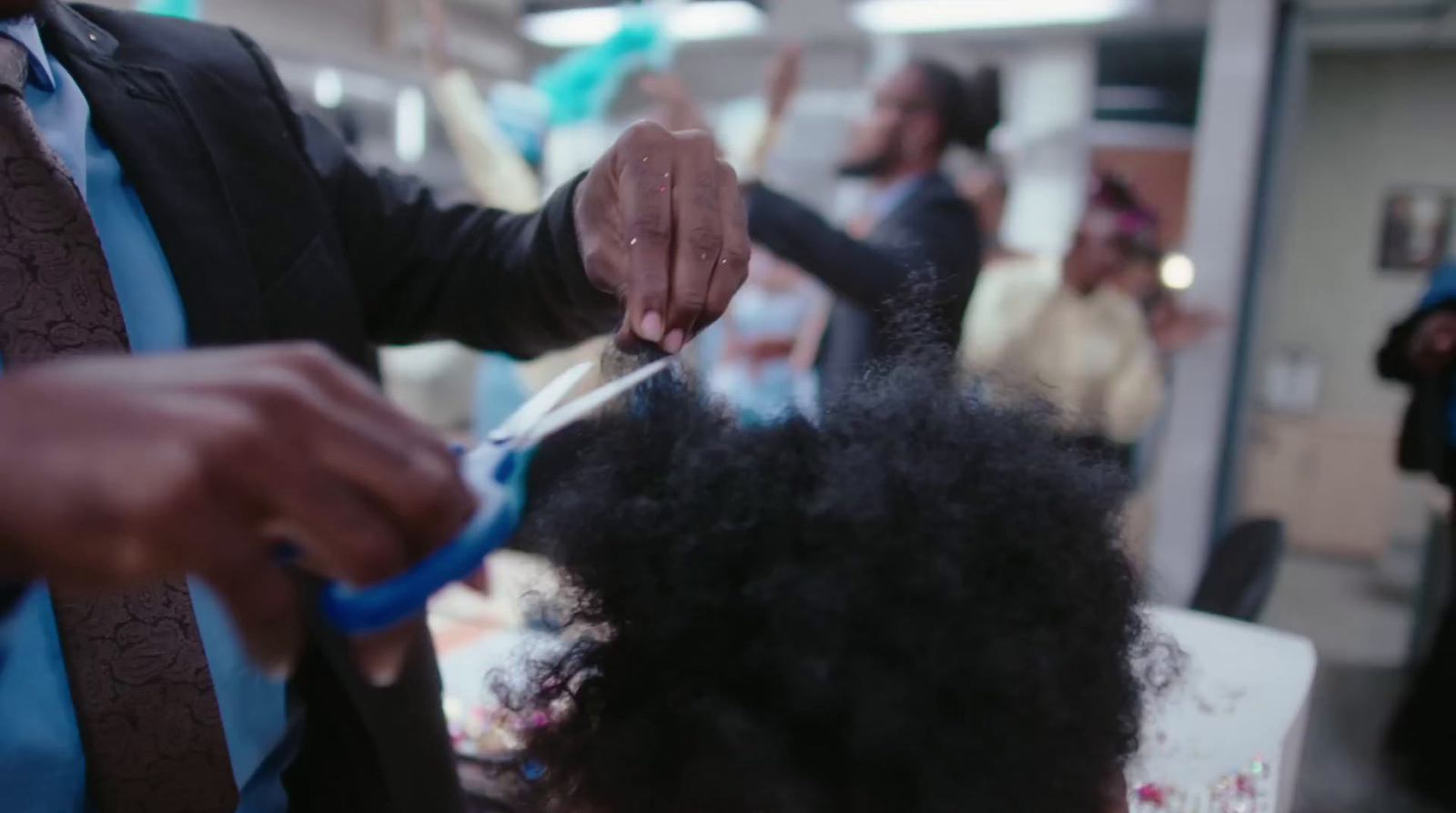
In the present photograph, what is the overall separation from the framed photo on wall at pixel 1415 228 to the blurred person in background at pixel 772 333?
2632 mm

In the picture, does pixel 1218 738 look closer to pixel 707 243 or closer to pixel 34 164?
pixel 707 243

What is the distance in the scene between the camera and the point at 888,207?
5.92 feet

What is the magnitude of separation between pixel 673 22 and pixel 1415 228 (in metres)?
3.14

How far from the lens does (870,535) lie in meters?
0.47

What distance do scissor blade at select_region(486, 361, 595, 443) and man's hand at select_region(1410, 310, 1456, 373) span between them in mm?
1686

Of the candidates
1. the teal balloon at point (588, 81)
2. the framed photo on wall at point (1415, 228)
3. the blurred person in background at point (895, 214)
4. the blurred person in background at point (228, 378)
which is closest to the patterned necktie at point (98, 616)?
the blurred person in background at point (228, 378)

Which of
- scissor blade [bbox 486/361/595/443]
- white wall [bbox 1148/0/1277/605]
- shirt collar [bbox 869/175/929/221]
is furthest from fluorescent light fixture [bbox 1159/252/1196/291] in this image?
scissor blade [bbox 486/361/595/443]

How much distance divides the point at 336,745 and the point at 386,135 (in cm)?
430

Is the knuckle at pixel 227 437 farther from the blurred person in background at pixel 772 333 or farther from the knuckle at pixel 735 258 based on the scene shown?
the blurred person in background at pixel 772 333

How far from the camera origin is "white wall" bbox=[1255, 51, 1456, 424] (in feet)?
11.8

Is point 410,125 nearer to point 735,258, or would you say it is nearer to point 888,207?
point 888,207

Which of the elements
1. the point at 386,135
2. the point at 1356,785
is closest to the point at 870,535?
the point at 1356,785

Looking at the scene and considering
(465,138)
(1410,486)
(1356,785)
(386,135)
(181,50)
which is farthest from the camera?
(386,135)

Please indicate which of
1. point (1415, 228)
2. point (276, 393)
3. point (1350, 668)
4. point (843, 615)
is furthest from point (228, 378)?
point (1415, 228)
